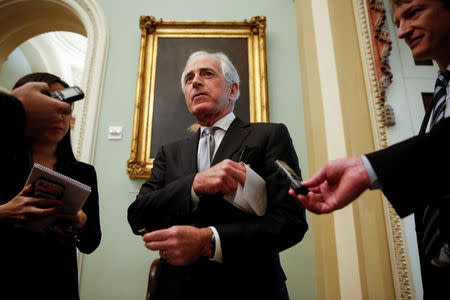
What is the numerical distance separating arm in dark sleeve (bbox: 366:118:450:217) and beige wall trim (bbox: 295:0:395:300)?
1.39 meters

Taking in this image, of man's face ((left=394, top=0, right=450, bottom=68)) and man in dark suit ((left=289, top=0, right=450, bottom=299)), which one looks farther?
man's face ((left=394, top=0, right=450, bottom=68))

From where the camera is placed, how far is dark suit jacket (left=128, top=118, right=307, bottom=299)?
3.22 feet

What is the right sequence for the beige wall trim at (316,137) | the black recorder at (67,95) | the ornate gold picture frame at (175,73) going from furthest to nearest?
the ornate gold picture frame at (175,73)
the beige wall trim at (316,137)
the black recorder at (67,95)

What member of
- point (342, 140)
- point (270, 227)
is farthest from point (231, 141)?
A: point (342, 140)

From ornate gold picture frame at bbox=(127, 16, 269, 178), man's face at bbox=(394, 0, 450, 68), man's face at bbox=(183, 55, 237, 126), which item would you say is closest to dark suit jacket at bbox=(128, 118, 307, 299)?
man's face at bbox=(183, 55, 237, 126)

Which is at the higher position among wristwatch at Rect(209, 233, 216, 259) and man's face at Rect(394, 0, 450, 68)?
man's face at Rect(394, 0, 450, 68)

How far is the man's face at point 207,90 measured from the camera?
146 cm

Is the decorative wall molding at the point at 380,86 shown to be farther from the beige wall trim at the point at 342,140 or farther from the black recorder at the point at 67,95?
the black recorder at the point at 67,95

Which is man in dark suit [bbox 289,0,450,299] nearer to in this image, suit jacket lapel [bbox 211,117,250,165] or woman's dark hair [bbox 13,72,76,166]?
suit jacket lapel [bbox 211,117,250,165]

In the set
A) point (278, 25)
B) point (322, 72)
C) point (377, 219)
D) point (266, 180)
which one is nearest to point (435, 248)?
point (266, 180)

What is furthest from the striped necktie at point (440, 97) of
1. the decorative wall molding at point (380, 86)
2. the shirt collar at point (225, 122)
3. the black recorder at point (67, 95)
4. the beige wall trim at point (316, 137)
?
the beige wall trim at point (316, 137)

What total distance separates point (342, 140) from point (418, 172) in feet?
5.13

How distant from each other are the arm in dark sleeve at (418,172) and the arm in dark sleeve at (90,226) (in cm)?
140

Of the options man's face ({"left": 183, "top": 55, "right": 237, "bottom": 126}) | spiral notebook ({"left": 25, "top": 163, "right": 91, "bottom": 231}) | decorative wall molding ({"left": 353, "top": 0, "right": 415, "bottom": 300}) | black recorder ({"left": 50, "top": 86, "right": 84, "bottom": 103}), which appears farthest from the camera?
decorative wall molding ({"left": 353, "top": 0, "right": 415, "bottom": 300})
